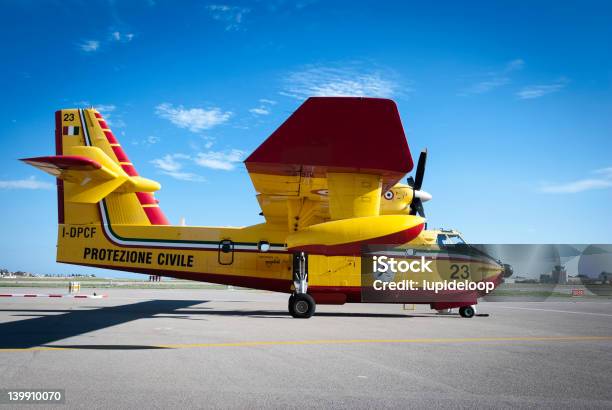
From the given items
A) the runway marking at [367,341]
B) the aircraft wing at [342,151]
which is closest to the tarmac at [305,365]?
the runway marking at [367,341]

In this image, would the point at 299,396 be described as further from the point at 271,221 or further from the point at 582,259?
the point at 582,259

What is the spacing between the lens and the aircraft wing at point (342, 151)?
8.55 metres

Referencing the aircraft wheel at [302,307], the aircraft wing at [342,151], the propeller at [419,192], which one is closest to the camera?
the aircraft wing at [342,151]

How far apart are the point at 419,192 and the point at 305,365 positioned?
8599 millimetres

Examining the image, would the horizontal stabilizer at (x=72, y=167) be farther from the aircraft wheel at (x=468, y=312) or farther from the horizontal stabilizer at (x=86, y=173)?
the aircraft wheel at (x=468, y=312)

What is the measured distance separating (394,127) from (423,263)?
9243 millimetres

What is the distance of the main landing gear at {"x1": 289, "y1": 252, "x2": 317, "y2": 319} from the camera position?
1480 centimetres

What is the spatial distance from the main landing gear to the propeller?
400cm

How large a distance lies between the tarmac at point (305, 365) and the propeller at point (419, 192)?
152 inches

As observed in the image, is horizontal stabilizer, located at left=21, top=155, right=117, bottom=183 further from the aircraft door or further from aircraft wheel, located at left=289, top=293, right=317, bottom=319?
aircraft wheel, located at left=289, top=293, right=317, bottom=319

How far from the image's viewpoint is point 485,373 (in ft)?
21.3

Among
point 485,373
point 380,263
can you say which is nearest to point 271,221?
point 380,263

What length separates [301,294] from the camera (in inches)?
587

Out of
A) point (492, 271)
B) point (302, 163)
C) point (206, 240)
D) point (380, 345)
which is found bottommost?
point (380, 345)
